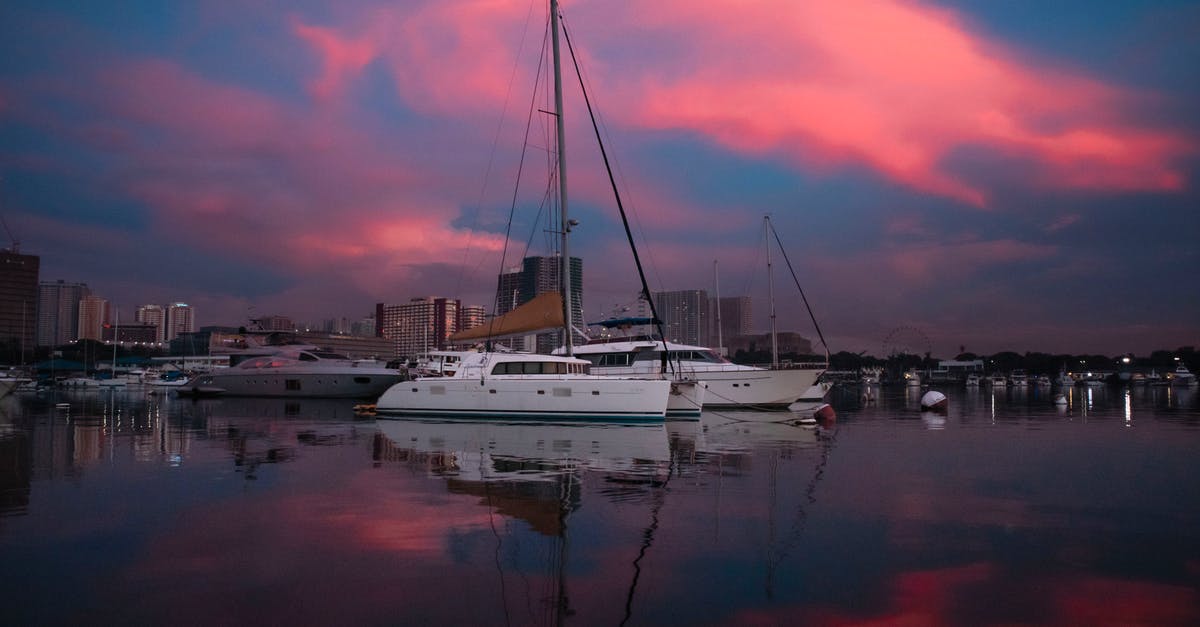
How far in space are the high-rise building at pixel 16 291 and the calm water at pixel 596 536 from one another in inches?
8313

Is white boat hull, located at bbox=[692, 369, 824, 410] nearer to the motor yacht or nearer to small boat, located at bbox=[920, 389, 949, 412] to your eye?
small boat, located at bbox=[920, 389, 949, 412]

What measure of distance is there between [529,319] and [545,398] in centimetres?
338

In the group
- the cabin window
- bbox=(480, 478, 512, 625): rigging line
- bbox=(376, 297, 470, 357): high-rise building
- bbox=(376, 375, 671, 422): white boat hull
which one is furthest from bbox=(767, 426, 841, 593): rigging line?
bbox=(376, 297, 470, 357): high-rise building

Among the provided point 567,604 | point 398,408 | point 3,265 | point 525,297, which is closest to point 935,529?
point 567,604

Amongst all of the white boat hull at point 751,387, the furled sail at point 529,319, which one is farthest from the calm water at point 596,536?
the white boat hull at point 751,387

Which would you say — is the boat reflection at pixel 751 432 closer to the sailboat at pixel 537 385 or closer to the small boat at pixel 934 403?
the sailboat at pixel 537 385

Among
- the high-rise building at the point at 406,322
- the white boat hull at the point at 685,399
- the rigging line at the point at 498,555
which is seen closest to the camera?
the rigging line at the point at 498,555

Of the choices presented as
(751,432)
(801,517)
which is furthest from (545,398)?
(801,517)

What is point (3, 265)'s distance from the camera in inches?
7308

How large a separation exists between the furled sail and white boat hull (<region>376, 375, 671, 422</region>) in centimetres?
233

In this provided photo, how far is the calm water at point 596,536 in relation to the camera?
552 cm

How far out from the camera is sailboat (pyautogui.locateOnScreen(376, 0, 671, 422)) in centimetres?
2089

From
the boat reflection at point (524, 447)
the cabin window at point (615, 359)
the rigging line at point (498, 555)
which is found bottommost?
the boat reflection at point (524, 447)

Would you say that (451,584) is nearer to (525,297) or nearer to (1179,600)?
(1179,600)
